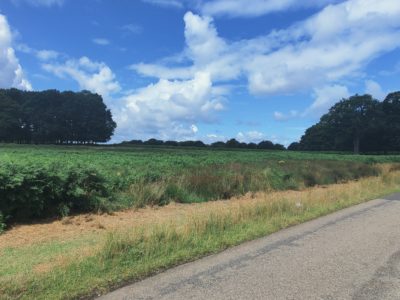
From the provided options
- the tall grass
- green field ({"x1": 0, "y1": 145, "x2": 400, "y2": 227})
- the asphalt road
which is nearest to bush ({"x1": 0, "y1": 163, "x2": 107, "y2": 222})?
green field ({"x1": 0, "y1": 145, "x2": 400, "y2": 227})

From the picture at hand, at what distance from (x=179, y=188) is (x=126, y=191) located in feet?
6.92

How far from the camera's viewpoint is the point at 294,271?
611cm

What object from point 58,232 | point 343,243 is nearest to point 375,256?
point 343,243

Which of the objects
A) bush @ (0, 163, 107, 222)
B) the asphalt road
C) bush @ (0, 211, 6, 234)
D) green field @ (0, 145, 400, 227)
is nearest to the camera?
the asphalt road

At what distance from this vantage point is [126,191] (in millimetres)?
14453

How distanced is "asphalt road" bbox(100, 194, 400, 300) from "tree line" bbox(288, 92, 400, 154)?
9874 cm

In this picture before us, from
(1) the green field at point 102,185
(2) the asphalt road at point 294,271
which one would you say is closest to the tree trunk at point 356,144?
(1) the green field at point 102,185

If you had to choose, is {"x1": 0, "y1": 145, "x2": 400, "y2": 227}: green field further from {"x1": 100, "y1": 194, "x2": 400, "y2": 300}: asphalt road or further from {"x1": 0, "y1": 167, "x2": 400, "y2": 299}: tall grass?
{"x1": 100, "y1": 194, "x2": 400, "y2": 300}: asphalt road

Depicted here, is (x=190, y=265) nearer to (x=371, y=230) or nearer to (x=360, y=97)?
(x=371, y=230)

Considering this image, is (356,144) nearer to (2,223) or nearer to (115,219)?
(115,219)

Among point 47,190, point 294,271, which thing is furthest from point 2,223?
point 294,271

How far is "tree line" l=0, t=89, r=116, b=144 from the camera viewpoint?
95.7m

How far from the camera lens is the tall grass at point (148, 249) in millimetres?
5258

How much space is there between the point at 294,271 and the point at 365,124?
337 feet
